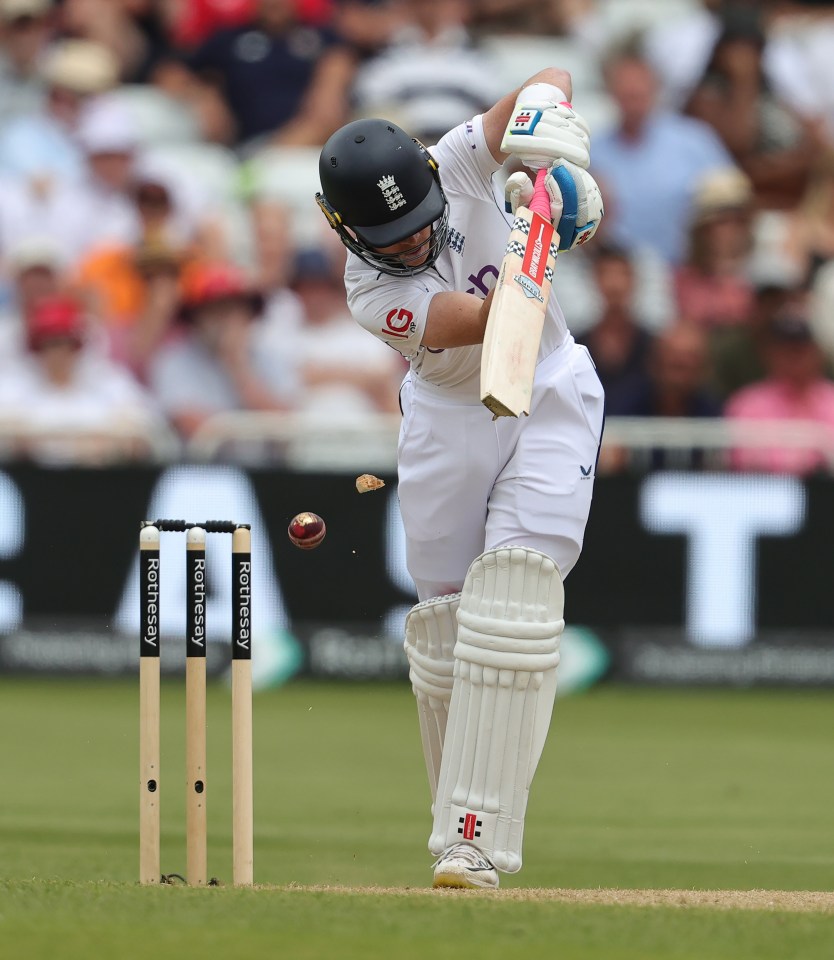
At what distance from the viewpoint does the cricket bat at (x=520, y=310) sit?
466 cm

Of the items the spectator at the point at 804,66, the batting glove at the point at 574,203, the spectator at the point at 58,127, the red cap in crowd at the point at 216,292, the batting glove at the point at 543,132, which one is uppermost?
the spectator at the point at 804,66

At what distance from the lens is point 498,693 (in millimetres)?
4973

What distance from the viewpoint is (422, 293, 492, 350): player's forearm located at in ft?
15.9

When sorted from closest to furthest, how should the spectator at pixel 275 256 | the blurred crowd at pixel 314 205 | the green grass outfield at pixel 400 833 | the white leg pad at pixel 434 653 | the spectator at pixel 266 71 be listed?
the green grass outfield at pixel 400 833, the white leg pad at pixel 434 653, the blurred crowd at pixel 314 205, the spectator at pixel 275 256, the spectator at pixel 266 71

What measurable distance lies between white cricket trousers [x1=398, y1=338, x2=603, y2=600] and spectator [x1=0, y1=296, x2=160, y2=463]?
5.40 m

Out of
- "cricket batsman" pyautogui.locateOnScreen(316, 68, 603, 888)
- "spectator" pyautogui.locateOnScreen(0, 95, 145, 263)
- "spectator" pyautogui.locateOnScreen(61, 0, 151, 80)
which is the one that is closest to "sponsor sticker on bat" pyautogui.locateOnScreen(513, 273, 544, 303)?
"cricket batsman" pyautogui.locateOnScreen(316, 68, 603, 888)

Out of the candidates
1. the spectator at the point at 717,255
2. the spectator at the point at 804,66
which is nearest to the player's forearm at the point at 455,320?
the spectator at the point at 717,255

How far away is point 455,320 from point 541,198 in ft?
1.33

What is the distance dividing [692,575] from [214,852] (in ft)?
15.9

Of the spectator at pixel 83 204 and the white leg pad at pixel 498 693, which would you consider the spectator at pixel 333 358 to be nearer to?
the spectator at pixel 83 204

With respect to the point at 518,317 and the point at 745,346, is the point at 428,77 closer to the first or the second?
the point at 745,346

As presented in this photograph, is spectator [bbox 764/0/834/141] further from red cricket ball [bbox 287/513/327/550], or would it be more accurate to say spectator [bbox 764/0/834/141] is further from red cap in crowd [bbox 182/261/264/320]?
red cricket ball [bbox 287/513/327/550]

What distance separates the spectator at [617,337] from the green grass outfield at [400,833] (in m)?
1.82

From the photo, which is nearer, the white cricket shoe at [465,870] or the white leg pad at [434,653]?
the white cricket shoe at [465,870]
